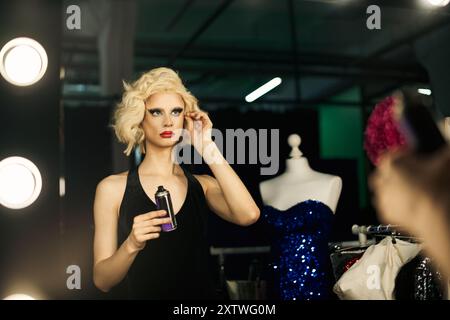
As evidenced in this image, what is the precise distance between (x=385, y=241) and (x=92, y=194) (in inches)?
24.6

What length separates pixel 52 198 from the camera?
3.23 feet

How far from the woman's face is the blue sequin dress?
0.30 meters

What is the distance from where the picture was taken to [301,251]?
1.24 meters

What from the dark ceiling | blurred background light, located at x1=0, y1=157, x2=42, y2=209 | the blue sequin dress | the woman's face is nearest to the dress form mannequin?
the blue sequin dress

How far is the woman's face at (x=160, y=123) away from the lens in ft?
3.42

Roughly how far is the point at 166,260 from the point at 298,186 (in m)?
0.39

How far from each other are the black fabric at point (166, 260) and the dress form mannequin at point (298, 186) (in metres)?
0.21

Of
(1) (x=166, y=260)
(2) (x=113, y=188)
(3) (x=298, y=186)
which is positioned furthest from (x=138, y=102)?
(3) (x=298, y=186)

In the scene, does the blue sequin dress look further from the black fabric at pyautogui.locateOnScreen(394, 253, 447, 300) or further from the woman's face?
the woman's face

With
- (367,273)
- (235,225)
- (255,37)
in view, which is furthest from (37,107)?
(255,37)

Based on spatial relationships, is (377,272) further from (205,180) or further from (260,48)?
(260,48)

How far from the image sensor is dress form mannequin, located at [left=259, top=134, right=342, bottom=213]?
1.17 meters

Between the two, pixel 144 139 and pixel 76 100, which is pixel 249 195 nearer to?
pixel 144 139

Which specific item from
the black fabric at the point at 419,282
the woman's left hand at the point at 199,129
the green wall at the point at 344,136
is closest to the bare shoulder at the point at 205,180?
the woman's left hand at the point at 199,129
